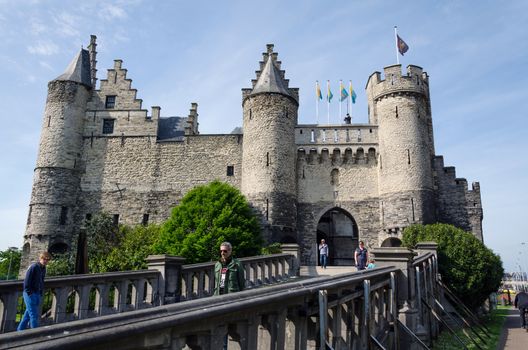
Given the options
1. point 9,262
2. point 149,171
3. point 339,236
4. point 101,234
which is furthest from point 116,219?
point 9,262

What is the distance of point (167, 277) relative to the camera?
898 cm

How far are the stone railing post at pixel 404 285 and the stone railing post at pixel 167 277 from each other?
4475mm

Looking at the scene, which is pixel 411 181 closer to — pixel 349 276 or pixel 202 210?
pixel 202 210

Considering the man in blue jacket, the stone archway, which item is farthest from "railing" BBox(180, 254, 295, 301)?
the stone archway

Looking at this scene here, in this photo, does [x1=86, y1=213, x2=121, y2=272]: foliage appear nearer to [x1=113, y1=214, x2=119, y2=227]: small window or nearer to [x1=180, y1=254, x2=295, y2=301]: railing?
[x1=113, y1=214, x2=119, y2=227]: small window

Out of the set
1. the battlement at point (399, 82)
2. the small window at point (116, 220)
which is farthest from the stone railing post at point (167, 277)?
the battlement at point (399, 82)

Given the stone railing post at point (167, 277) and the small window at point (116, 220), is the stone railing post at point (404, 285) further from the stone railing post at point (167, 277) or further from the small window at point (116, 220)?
the small window at point (116, 220)

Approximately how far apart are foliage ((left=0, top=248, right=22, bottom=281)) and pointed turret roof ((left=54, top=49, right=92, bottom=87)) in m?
36.6

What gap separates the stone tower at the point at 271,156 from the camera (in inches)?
984

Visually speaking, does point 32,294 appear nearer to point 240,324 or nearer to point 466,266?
point 240,324

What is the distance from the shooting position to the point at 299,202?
88.7 feet

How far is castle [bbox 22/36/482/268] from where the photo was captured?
25.4 m

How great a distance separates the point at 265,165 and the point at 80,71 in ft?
52.2

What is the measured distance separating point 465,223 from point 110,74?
2726 centimetres
